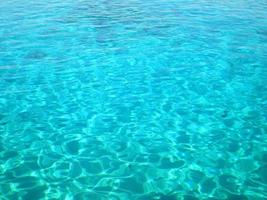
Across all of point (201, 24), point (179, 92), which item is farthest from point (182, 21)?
point (179, 92)

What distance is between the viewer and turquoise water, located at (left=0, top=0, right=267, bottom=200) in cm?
713

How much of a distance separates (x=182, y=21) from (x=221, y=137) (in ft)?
29.9

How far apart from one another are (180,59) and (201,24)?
4206 mm

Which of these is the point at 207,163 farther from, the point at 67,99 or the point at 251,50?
the point at 251,50

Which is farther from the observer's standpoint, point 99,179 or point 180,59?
point 180,59

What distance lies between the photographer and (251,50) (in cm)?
1326

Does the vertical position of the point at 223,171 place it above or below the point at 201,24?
below

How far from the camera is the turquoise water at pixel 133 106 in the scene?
7.13m

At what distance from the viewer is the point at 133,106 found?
9.90 m

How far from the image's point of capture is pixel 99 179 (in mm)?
7156

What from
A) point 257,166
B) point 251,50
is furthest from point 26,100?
point 251,50

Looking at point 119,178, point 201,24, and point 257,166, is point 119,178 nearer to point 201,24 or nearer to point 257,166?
point 257,166

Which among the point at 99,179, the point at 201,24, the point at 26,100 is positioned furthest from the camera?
the point at 201,24

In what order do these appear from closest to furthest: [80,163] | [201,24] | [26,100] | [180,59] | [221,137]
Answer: [80,163] → [221,137] → [26,100] → [180,59] → [201,24]
